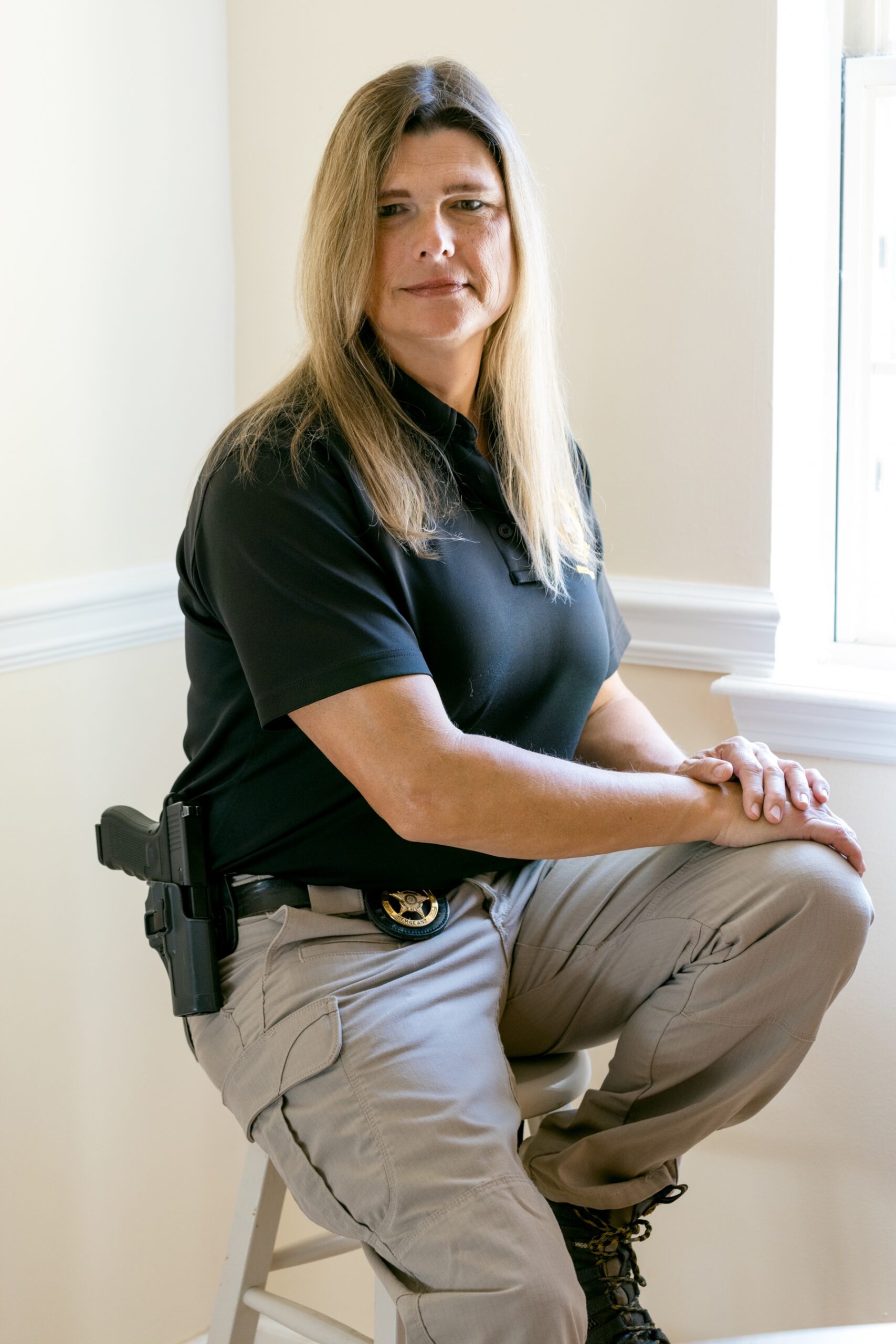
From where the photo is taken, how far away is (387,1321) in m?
1.19

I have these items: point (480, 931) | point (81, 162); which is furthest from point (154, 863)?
point (81, 162)

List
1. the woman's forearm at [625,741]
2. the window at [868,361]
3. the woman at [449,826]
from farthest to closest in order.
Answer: the window at [868,361], the woman's forearm at [625,741], the woman at [449,826]

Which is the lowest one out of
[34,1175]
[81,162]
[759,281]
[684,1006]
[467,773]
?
[34,1175]

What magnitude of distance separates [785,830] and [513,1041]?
0.36 m

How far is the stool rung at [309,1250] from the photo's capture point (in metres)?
1.45

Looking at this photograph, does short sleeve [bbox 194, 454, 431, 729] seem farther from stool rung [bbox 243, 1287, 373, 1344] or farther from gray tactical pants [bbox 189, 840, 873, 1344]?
stool rung [bbox 243, 1287, 373, 1344]

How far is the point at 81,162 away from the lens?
1662 mm

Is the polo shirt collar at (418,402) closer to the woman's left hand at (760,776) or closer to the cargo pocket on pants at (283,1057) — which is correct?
the woman's left hand at (760,776)

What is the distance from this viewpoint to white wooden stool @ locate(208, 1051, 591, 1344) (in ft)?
4.33

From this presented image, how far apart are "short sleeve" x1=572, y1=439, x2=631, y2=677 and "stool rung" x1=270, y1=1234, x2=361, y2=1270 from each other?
0.71 metres

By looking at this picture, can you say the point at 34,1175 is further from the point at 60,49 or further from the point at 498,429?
the point at 60,49

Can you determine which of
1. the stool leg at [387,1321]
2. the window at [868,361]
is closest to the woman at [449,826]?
the stool leg at [387,1321]

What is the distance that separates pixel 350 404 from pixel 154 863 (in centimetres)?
51

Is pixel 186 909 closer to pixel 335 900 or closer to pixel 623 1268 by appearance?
pixel 335 900
